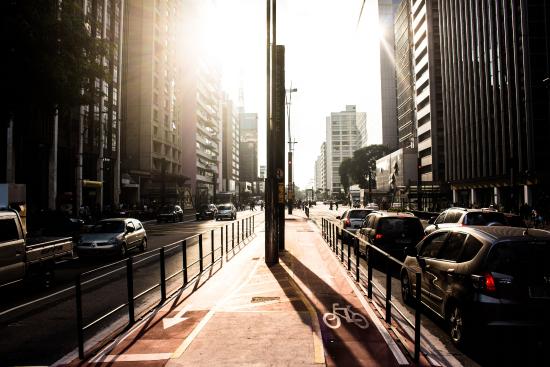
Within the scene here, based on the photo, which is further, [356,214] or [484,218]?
[356,214]

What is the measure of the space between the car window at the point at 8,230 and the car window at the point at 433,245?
7.91 meters

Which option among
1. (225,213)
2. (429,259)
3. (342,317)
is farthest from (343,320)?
(225,213)

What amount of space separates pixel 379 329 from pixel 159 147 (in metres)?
71.5

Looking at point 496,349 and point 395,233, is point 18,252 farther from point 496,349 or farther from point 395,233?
point 395,233

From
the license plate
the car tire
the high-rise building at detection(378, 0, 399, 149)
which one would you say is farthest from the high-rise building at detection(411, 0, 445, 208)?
the license plate

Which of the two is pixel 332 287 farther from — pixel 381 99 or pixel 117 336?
pixel 381 99

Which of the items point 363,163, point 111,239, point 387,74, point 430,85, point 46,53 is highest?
point 387,74

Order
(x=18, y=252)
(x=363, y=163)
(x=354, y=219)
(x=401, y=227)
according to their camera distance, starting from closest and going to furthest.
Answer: (x=18, y=252), (x=401, y=227), (x=354, y=219), (x=363, y=163)

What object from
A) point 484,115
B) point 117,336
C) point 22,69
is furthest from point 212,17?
point 117,336

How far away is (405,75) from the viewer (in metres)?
108

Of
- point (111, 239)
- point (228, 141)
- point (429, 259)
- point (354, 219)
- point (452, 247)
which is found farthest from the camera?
point (228, 141)

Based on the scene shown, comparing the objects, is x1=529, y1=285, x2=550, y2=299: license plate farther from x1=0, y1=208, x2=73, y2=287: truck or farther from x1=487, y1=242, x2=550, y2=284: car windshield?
x1=0, y1=208, x2=73, y2=287: truck

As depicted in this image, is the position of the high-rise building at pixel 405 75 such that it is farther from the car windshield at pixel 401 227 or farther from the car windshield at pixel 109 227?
the car windshield at pixel 109 227

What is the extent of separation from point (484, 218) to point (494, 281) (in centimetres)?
1103
